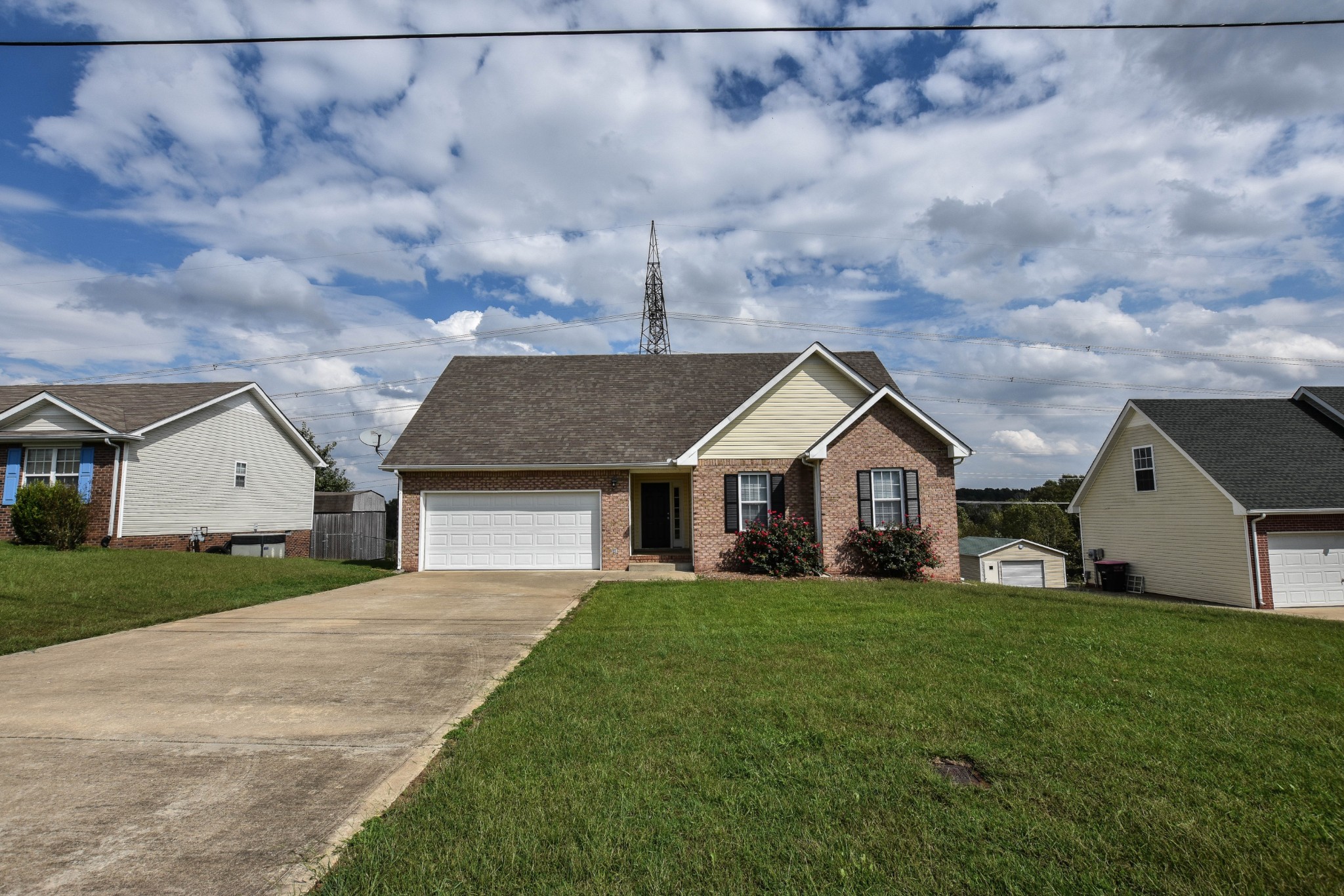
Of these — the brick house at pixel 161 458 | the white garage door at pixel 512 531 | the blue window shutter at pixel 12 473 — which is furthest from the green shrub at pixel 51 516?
the white garage door at pixel 512 531

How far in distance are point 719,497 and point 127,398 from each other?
62.3 feet

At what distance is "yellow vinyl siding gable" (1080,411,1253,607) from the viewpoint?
18156 mm

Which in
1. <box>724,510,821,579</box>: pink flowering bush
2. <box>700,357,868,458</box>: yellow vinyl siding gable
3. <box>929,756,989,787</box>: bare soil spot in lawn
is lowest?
<box>929,756,989,787</box>: bare soil spot in lawn

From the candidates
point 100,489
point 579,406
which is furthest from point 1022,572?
point 100,489

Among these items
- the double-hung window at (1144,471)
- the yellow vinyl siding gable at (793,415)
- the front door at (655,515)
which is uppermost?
the yellow vinyl siding gable at (793,415)

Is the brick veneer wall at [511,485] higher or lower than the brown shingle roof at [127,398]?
lower

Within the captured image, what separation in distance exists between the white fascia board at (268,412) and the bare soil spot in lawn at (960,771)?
72.0 feet

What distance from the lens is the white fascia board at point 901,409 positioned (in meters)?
16.0

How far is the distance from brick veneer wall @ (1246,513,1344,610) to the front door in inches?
590

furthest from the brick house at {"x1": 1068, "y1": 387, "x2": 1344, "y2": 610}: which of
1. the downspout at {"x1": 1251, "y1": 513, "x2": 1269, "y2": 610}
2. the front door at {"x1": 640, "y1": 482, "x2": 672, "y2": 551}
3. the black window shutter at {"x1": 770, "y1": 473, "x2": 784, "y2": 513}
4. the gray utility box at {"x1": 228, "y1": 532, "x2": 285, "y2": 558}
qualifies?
the gray utility box at {"x1": 228, "y1": 532, "x2": 285, "y2": 558}

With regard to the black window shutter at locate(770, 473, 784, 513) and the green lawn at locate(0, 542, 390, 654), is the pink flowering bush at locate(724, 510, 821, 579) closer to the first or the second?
the black window shutter at locate(770, 473, 784, 513)

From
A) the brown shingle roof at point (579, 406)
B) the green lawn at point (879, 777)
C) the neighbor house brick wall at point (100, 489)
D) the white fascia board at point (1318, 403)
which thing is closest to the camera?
the green lawn at point (879, 777)

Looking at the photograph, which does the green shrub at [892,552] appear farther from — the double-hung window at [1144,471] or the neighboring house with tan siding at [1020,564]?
the neighboring house with tan siding at [1020,564]

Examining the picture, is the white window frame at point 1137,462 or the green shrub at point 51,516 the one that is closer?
the green shrub at point 51,516
